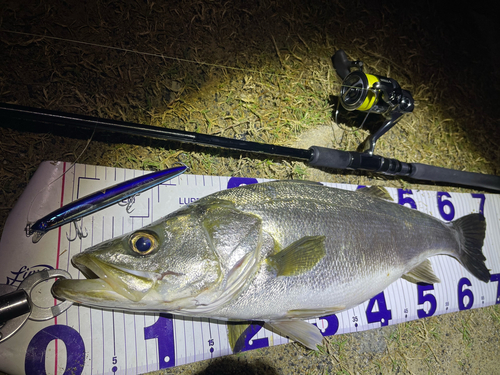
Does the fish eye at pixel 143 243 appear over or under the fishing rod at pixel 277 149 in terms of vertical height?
under

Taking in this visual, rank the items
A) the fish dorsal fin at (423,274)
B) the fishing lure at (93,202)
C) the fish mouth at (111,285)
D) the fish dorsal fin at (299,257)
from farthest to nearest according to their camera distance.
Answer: the fish dorsal fin at (423,274) → the fishing lure at (93,202) → the fish dorsal fin at (299,257) → the fish mouth at (111,285)

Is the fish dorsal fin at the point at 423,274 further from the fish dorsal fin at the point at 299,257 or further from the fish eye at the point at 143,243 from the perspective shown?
the fish eye at the point at 143,243

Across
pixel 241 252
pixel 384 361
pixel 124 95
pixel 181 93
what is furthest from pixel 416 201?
pixel 124 95

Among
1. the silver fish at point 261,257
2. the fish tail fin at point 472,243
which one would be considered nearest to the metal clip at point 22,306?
the silver fish at point 261,257

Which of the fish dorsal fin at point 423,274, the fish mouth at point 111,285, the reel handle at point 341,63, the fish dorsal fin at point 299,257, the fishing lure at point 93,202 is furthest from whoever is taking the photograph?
the reel handle at point 341,63

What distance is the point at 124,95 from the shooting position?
86.9 inches

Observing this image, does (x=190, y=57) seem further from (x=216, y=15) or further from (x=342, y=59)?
(x=342, y=59)

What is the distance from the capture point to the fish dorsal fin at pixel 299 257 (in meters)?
1.53

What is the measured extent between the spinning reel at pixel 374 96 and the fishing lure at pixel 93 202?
65.5 inches

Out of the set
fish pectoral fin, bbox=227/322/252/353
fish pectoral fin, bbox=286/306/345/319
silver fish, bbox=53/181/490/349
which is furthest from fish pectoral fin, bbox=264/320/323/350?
fish pectoral fin, bbox=227/322/252/353

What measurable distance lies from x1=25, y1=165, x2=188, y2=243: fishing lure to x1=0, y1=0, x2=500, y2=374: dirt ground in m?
0.23

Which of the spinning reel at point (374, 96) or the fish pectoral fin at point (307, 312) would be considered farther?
the spinning reel at point (374, 96)

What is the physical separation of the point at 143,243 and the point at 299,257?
0.83m

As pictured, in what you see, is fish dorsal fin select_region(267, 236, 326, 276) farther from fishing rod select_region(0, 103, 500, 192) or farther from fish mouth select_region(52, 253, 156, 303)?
fishing rod select_region(0, 103, 500, 192)
